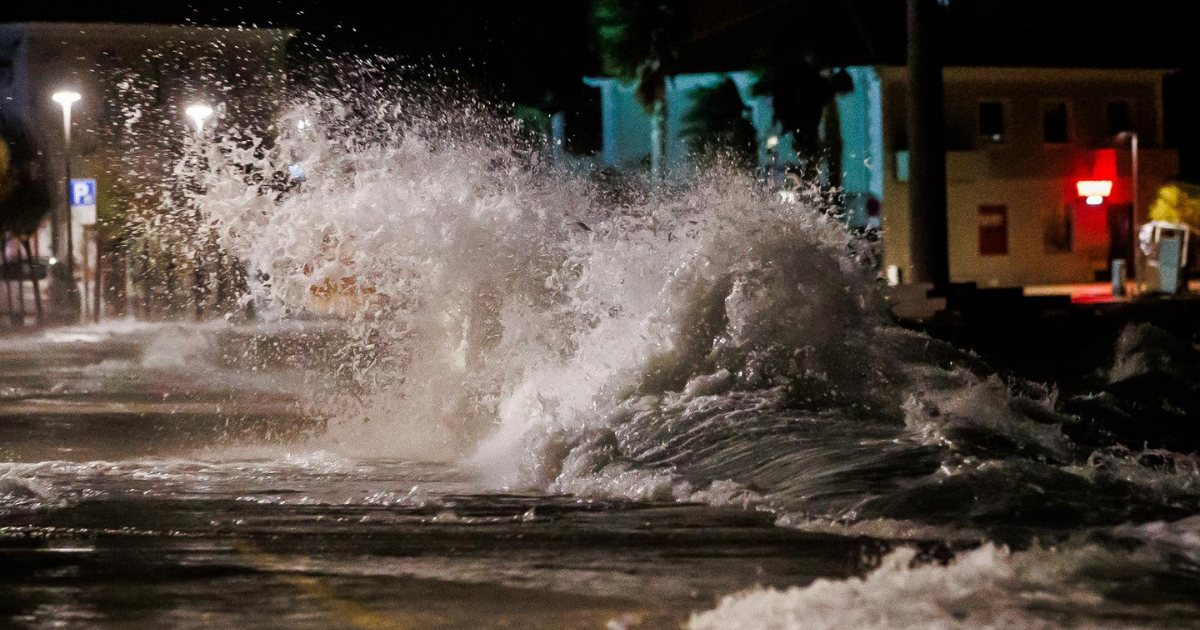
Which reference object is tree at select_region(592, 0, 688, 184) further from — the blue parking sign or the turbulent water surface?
the turbulent water surface

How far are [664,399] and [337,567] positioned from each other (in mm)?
4122

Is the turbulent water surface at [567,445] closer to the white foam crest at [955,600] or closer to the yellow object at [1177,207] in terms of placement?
the white foam crest at [955,600]

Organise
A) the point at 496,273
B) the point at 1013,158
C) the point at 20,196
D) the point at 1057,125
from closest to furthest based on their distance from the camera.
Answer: the point at 496,273
the point at 20,196
the point at 1013,158
the point at 1057,125

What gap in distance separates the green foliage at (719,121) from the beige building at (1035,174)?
5.54m

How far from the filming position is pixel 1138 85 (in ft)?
150

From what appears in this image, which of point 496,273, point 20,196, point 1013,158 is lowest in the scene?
point 496,273

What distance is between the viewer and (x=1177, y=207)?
42781 millimetres

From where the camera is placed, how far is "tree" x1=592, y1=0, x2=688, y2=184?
39.1 metres

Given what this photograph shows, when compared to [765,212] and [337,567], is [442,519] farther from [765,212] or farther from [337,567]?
[765,212]

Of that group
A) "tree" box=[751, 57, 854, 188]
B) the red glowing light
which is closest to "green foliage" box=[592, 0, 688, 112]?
"tree" box=[751, 57, 854, 188]

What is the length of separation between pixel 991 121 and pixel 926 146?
2246 cm

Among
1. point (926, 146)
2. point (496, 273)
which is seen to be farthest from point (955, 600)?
point (926, 146)

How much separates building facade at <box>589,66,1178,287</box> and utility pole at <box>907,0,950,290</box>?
63.6ft

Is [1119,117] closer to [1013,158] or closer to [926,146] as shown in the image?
[1013,158]
